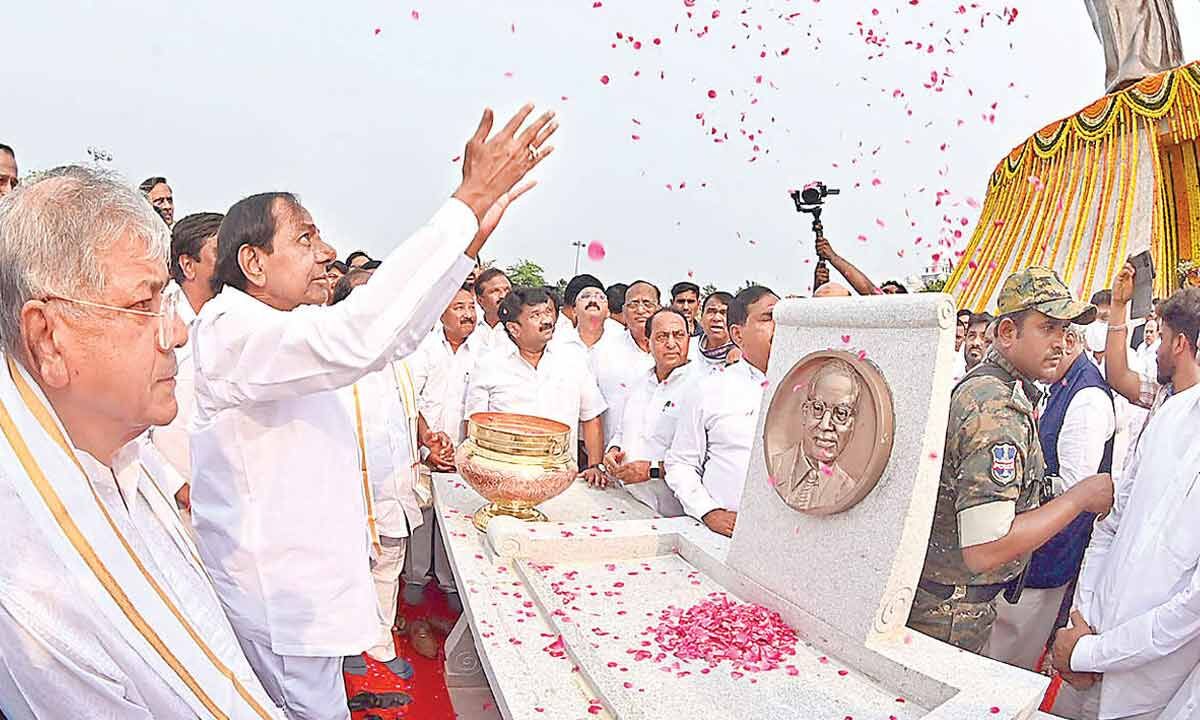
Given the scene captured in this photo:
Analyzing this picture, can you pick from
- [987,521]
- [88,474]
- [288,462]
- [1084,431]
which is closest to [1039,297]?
[987,521]

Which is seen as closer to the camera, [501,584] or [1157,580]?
[1157,580]

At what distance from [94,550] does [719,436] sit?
3035 mm

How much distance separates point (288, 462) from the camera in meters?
2.26

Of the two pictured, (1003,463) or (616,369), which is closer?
(1003,463)

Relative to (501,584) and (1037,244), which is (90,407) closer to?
(501,584)

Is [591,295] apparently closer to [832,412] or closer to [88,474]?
[832,412]

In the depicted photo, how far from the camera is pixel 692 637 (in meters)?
2.40

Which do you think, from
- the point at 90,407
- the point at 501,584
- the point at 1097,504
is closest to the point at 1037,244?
the point at 1097,504

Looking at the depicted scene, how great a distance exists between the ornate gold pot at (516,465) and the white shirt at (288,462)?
0.94 metres

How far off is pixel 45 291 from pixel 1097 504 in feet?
9.47

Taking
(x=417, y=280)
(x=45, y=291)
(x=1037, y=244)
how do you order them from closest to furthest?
1. (x=45, y=291)
2. (x=417, y=280)
3. (x=1037, y=244)

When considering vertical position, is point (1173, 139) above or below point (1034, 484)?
above

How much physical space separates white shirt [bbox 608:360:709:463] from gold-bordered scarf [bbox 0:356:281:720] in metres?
3.36

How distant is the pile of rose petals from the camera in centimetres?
229
